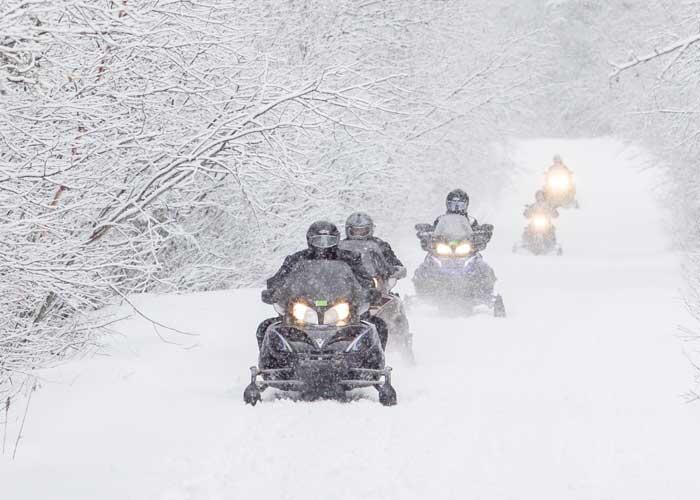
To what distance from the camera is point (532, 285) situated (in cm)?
2092

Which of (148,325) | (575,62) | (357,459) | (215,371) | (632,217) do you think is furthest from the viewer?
(575,62)

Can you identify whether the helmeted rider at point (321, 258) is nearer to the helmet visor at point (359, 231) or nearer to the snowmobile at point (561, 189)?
the helmet visor at point (359, 231)

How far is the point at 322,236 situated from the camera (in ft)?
31.8

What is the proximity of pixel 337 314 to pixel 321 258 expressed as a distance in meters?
0.64

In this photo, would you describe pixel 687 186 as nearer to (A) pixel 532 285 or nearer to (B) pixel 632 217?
(A) pixel 532 285

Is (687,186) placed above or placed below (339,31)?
below

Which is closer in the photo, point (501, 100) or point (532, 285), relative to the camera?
point (532, 285)

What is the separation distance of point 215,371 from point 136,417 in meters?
2.20

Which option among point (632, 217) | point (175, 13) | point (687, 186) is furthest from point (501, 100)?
point (175, 13)

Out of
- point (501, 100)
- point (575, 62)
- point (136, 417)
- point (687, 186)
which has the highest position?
point (575, 62)

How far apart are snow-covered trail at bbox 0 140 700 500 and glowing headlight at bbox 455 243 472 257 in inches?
53.5

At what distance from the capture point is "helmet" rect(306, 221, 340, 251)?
9695mm

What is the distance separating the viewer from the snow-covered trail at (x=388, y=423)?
6.59 metres

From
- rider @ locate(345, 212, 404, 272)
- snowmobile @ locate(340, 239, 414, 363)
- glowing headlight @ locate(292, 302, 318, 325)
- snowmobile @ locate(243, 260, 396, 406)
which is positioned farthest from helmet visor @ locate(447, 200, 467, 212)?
glowing headlight @ locate(292, 302, 318, 325)
